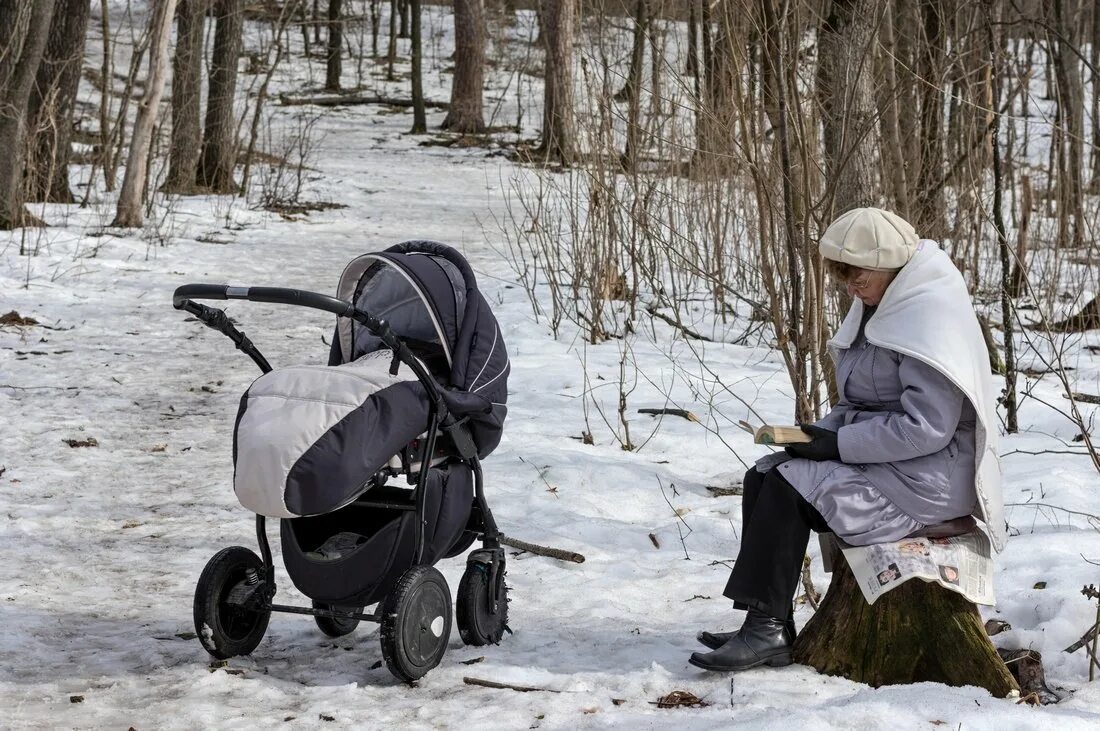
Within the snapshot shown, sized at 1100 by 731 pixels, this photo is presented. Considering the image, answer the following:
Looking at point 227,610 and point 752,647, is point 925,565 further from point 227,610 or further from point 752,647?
point 227,610

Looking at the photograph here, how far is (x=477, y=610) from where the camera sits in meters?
3.73

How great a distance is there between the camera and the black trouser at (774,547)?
3346 millimetres

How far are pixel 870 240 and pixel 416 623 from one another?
1805 mm

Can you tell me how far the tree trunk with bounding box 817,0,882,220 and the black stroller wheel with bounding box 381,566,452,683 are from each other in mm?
2227

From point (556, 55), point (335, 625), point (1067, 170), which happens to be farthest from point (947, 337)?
point (556, 55)

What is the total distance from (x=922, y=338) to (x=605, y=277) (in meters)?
5.14

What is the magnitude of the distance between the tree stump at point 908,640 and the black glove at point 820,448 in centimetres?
39

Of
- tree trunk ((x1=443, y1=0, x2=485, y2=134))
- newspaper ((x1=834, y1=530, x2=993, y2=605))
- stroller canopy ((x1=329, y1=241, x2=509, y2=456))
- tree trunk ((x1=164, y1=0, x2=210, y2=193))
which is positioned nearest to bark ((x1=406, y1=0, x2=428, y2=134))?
tree trunk ((x1=443, y1=0, x2=485, y2=134))

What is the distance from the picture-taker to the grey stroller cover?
10.4 feet

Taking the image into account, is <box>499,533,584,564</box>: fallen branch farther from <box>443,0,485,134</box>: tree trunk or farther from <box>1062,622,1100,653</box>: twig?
<box>443,0,485,134</box>: tree trunk

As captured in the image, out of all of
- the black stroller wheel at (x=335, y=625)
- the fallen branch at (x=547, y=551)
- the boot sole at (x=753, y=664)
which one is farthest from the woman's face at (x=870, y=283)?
the black stroller wheel at (x=335, y=625)

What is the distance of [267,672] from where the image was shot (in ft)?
11.7

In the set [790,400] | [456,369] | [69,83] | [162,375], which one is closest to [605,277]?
[790,400]

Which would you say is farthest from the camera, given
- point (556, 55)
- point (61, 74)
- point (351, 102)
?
point (351, 102)
